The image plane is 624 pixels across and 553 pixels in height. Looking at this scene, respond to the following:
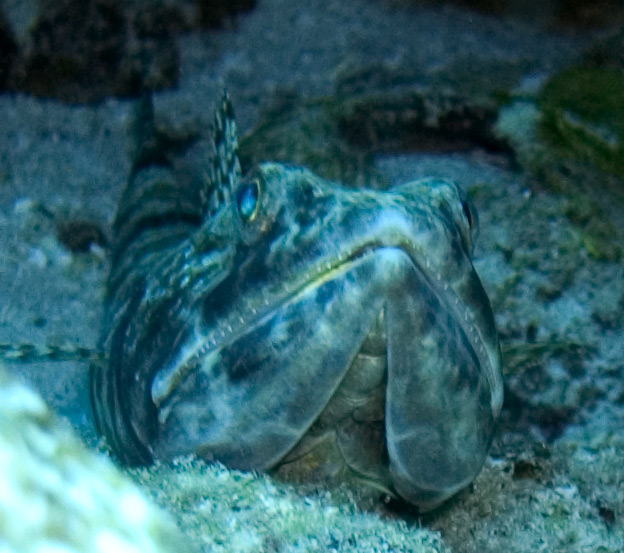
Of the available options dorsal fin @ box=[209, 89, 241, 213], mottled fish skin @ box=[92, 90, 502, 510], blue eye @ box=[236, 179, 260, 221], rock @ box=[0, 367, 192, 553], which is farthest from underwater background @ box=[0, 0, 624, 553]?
dorsal fin @ box=[209, 89, 241, 213]

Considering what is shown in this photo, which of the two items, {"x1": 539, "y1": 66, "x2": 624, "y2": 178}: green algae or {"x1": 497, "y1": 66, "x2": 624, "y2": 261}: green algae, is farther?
{"x1": 539, "y1": 66, "x2": 624, "y2": 178}: green algae

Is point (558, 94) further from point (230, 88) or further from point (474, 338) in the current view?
point (474, 338)

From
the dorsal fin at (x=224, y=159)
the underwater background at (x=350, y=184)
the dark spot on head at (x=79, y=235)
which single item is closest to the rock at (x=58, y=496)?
the underwater background at (x=350, y=184)

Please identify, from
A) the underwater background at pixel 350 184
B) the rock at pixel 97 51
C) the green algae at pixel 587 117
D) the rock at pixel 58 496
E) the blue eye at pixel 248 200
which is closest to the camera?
the rock at pixel 58 496

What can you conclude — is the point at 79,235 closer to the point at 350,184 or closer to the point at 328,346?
the point at 350,184

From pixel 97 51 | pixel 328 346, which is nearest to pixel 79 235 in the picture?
pixel 97 51

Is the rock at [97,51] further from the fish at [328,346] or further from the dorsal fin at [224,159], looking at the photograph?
the fish at [328,346]

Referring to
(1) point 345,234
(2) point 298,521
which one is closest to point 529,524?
(2) point 298,521

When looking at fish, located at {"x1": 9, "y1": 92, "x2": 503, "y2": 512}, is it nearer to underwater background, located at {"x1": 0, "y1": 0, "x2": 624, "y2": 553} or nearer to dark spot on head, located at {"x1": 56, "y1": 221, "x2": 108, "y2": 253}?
underwater background, located at {"x1": 0, "y1": 0, "x2": 624, "y2": 553}
